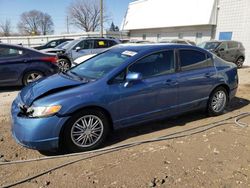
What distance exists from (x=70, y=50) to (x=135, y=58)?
8842 millimetres

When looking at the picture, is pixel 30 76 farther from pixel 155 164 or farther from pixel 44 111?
pixel 155 164

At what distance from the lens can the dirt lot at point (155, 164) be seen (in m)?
3.36

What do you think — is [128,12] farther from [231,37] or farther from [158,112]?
[158,112]

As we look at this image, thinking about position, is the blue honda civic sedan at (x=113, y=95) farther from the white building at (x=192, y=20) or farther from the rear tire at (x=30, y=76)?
the white building at (x=192, y=20)

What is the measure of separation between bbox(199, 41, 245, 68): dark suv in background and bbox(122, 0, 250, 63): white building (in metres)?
3.32

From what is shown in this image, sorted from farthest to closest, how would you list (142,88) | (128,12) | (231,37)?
(128,12), (231,37), (142,88)

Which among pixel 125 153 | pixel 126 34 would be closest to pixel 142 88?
pixel 125 153

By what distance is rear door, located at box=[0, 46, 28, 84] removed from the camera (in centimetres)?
821

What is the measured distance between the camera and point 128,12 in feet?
118

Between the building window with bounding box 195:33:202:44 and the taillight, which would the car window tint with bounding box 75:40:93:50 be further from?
the building window with bounding box 195:33:202:44

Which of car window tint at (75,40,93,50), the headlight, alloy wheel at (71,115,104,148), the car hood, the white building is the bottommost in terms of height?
alloy wheel at (71,115,104,148)

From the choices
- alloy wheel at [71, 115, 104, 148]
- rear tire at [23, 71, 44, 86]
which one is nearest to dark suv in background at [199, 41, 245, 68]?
rear tire at [23, 71, 44, 86]

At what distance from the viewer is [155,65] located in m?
4.77

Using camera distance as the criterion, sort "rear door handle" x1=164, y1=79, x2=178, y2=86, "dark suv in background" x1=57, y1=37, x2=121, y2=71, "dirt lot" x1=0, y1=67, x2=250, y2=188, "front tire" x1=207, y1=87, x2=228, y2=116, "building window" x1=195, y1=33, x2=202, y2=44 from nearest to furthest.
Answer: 1. "dirt lot" x1=0, y1=67, x2=250, y2=188
2. "rear door handle" x1=164, y1=79, x2=178, y2=86
3. "front tire" x1=207, y1=87, x2=228, y2=116
4. "dark suv in background" x1=57, y1=37, x2=121, y2=71
5. "building window" x1=195, y1=33, x2=202, y2=44
